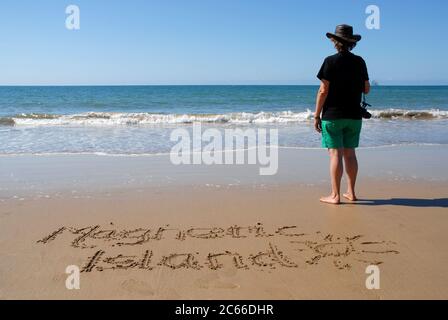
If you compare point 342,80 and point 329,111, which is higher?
point 342,80

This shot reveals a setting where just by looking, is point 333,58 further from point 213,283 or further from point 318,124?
point 213,283

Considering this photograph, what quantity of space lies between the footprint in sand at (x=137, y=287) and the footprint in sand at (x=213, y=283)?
31 cm

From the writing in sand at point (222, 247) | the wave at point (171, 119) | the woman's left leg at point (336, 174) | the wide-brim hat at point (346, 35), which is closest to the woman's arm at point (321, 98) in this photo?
the woman's left leg at point (336, 174)

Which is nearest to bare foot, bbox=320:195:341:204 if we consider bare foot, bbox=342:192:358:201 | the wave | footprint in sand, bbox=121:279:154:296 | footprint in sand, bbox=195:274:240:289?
bare foot, bbox=342:192:358:201

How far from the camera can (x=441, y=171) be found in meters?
6.32

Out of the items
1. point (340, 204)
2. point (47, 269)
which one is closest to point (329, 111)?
point (340, 204)

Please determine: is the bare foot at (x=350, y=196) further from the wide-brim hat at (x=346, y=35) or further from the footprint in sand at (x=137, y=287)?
the footprint in sand at (x=137, y=287)

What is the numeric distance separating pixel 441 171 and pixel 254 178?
9.37 ft

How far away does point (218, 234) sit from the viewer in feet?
12.0

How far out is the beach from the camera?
271 cm

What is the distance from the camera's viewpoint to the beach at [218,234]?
8.88 ft

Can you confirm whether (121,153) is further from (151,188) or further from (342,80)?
(342,80)

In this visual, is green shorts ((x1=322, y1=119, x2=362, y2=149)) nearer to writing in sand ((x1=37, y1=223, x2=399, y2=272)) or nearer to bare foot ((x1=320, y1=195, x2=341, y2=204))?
bare foot ((x1=320, y1=195, x2=341, y2=204))
